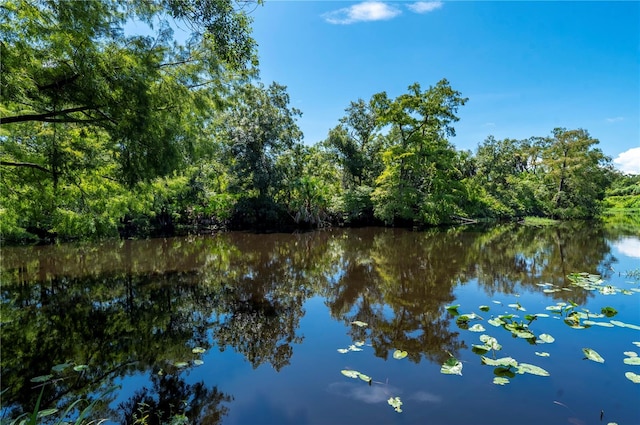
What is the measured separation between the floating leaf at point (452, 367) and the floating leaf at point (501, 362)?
0.31 metres

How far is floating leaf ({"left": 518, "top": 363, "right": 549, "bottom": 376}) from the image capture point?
374 cm

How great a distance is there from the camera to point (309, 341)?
4918 mm

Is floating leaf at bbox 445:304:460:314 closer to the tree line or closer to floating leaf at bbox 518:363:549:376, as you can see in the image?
floating leaf at bbox 518:363:549:376

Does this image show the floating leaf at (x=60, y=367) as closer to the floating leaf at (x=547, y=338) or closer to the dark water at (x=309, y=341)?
the dark water at (x=309, y=341)

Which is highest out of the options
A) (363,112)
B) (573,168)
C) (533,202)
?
(363,112)

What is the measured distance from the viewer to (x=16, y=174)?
6754 millimetres

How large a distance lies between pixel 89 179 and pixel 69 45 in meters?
4.82

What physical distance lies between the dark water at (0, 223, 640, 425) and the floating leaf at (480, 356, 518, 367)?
0.27 ft

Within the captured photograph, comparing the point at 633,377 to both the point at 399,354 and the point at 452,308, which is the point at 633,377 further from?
the point at 399,354

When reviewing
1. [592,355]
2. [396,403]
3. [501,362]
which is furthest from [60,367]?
[592,355]

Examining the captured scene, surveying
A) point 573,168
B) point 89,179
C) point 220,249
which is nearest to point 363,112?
point 220,249

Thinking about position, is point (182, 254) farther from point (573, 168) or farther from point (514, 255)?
point (573, 168)

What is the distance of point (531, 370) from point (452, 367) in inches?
34.3

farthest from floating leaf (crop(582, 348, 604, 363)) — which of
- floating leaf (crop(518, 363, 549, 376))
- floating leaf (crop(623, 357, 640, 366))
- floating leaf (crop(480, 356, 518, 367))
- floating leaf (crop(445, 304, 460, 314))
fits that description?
floating leaf (crop(445, 304, 460, 314))
